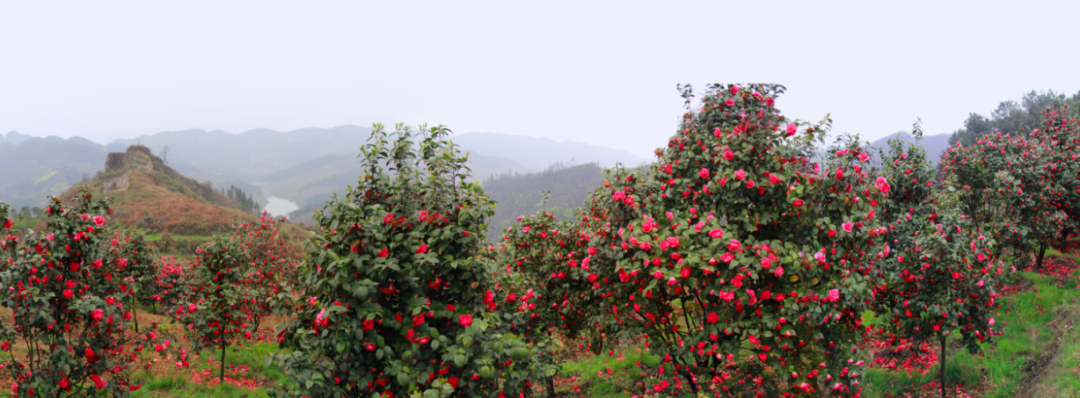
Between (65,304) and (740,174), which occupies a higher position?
(740,174)

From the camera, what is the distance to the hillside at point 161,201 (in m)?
57.9

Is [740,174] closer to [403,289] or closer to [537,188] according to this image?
[403,289]

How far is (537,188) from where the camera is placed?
153 m

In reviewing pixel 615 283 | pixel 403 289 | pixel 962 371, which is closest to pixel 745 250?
pixel 615 283

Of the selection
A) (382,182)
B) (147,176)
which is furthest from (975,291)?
(147,176)

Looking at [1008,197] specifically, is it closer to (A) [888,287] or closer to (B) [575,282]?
(A) [888,287]

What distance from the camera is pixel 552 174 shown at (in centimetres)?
16538

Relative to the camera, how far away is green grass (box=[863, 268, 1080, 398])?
6672 millimetres

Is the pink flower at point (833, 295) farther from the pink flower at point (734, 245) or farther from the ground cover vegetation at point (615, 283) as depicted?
the pink flower at point (734, 245)

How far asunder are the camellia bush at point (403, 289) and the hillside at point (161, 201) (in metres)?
48.8

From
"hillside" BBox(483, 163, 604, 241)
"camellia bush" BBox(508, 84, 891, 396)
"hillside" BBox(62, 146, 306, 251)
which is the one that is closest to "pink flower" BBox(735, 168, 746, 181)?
"camellia bush" BBox(508, 84, 891, 396)

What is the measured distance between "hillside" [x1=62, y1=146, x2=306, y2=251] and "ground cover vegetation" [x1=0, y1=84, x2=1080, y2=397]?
4577 cm

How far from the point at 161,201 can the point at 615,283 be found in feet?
284

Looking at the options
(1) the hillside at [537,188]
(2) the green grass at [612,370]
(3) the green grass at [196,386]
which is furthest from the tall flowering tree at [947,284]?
(1) the hillside at [537,188]
